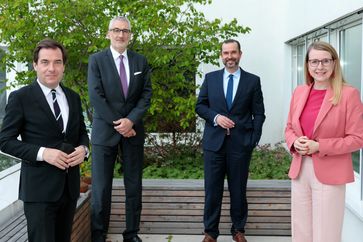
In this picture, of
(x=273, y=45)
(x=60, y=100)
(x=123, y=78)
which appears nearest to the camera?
(x=60, y=100)

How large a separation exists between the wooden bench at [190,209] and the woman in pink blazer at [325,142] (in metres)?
1.42

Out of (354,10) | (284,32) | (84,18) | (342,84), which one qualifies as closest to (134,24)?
(84,18)

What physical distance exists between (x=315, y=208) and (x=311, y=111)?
2.11 feet

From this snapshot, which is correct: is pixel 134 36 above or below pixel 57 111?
above

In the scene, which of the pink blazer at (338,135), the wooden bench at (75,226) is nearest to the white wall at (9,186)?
the wooden bench at (75,226)

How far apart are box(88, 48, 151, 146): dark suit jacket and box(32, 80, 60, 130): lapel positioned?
3.97 ft

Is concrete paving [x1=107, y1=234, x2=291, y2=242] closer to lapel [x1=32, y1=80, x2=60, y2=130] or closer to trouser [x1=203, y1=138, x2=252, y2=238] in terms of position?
trouser [x1=203, y1=138, x2=252, y2=238]

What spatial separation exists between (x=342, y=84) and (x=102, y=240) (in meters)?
2.47

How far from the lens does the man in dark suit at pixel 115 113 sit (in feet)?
12.0

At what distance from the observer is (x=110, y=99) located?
370 centimetres

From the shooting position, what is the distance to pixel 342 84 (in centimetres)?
275

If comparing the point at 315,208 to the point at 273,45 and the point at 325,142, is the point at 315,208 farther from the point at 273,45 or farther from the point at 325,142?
the point at 273,45

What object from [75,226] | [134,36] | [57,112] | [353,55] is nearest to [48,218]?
[57,112]

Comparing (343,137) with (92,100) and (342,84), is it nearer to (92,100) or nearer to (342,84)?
(342,84)
